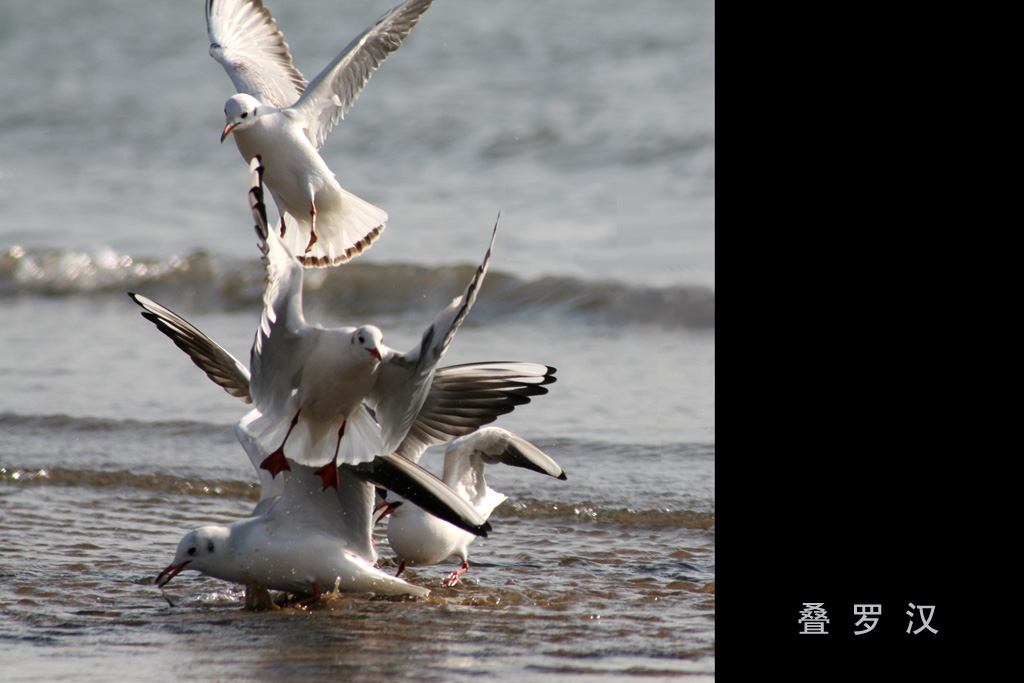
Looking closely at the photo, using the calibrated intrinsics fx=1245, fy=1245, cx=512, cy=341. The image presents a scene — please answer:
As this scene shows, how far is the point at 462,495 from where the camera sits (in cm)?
441

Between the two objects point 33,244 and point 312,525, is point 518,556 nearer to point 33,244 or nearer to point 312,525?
point 312,525

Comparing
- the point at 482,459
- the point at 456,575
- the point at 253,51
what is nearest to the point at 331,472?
the point at 456,575

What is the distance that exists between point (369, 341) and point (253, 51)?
8.36 ft

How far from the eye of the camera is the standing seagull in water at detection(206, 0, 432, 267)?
4.73 m

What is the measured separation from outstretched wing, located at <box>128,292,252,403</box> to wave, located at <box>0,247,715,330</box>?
12.4 feet

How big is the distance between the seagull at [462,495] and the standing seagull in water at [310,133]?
40.1 inches

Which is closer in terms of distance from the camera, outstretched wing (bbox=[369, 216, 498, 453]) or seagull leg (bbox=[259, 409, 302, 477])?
outstretched wing (bbox=[369, 216, 498, 453])

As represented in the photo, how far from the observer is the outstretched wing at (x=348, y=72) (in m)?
4.96

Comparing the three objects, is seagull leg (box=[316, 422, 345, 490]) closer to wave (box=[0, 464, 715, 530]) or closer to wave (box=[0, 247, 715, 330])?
wave (box=[0, 464, 715, 530])

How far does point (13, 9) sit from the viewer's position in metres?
17.9

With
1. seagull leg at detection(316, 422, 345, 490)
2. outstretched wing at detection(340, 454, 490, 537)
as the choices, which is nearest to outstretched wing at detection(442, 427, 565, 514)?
outstretched wing at detection(340, 454, 490, 537)

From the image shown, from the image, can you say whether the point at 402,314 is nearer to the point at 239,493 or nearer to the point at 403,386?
the point at 239,493

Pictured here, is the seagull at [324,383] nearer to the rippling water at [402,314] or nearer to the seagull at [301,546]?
the seagull at [301,546]

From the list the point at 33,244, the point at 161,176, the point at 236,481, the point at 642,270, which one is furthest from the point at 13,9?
the point at 236,481
